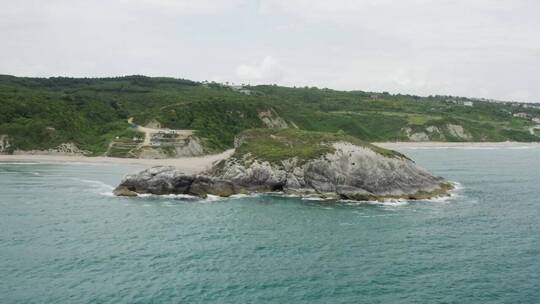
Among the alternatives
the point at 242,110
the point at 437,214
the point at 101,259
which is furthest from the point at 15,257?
the point at 242,110

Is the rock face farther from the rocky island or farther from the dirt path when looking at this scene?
the dirt path

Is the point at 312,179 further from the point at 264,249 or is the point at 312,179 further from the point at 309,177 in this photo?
the point at 264,249

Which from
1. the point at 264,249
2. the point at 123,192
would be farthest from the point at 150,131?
the point at 264,249

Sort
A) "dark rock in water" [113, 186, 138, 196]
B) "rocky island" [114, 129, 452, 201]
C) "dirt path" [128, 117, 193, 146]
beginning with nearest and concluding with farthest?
"dark rock in water" [113, 186, 138, 196] < "rocky island" [114, 129, 452, 201] < "dirt path" [128, 117, 193, 146]

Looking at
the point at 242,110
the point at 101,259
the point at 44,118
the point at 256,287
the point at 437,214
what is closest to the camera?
the point at 256,287

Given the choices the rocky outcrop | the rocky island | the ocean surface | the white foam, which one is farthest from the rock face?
the rocky outcrop

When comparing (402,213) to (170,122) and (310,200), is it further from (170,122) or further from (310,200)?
(170,122)

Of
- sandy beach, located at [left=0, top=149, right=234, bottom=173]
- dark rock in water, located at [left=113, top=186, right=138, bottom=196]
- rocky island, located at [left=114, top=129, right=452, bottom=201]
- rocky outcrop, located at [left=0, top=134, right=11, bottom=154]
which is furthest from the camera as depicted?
rocky outcrop, located at [left=0, top=134, right=11, bottom=154]

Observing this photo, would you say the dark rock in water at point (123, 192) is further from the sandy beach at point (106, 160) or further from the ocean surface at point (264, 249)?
the sandy beach at point (106, 160)
